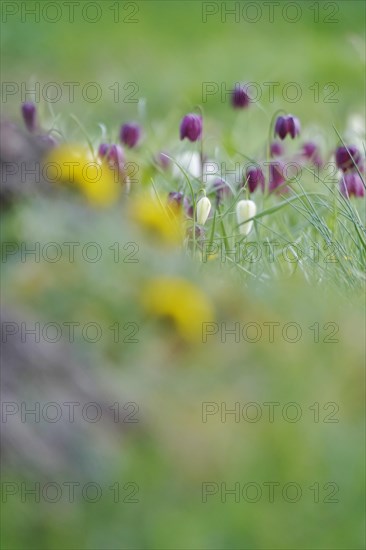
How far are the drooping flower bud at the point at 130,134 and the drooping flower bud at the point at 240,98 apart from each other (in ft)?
1.15

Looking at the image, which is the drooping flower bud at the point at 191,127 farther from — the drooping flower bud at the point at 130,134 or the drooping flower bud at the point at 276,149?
the drooping flower bud at the point at 276,149

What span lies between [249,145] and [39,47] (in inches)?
133

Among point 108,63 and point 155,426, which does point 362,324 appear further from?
point 108,63

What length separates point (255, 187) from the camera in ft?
10.5

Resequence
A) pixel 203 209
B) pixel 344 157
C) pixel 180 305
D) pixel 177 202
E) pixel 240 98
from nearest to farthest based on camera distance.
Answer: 1. pixel 180 305
2. pixel 203 209
3. pixel 177 202
4. pixel 344 157
5. pixel 240 98

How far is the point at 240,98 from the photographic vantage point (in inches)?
145

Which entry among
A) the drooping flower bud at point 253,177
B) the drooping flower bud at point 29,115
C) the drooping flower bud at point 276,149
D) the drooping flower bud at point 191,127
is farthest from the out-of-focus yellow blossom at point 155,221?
the drooping flower bud at point 276,149

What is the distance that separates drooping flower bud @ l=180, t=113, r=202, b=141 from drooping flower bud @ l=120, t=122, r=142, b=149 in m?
0.35

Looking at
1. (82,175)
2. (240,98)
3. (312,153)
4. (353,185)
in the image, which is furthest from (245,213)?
(312,153)

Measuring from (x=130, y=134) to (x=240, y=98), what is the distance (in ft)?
1.32

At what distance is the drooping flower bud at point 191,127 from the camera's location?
3346 mm

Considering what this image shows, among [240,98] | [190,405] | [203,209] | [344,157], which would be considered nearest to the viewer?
[190,405]

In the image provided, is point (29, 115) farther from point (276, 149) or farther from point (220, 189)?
point (276, 149)

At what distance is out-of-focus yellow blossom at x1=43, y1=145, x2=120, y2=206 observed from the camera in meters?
2.76
